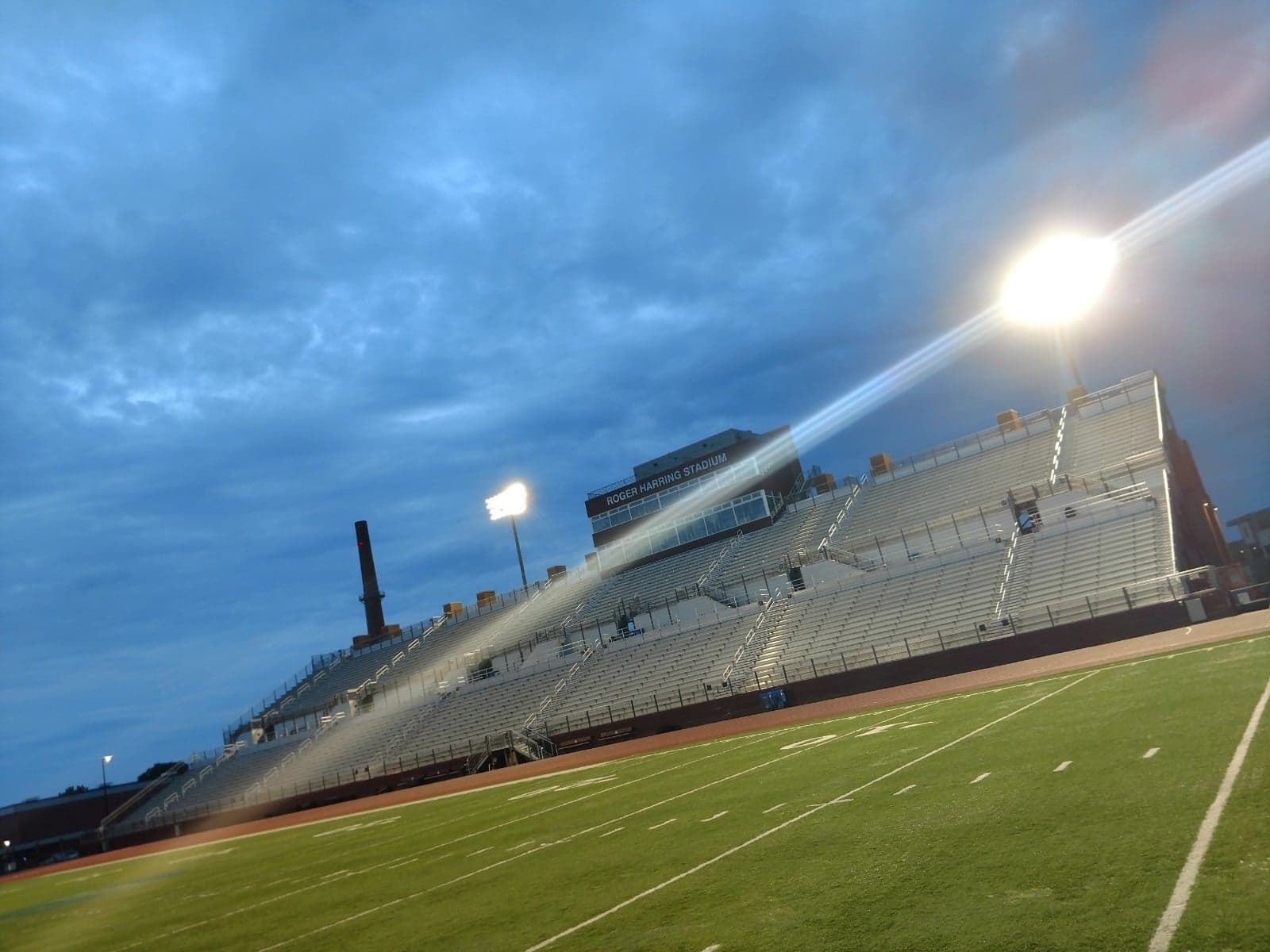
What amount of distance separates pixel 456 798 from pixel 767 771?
47.9 feet

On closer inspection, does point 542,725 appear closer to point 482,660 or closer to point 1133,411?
point 482,660

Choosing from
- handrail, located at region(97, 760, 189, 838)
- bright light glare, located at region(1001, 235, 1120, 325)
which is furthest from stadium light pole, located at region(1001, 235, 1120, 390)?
handrail, located at region(97, 760, 189, 838)

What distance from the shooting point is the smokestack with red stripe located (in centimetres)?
7112

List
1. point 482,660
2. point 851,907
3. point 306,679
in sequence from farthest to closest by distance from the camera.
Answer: point 306,679 < point 482,660 < point 851,907

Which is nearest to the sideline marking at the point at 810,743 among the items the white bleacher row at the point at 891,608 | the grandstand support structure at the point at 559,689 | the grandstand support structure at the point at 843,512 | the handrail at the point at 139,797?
the white bleacher row at the point at 891,608

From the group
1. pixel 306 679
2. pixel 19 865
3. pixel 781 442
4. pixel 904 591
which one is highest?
pixel 781 442

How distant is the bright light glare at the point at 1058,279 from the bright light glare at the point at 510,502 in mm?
32696

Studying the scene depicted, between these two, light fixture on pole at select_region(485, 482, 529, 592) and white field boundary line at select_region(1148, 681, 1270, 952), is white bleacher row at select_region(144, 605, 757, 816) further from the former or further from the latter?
white field boundary line at select_region(1148, 681, 1270, 952)

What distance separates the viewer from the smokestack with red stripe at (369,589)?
71.1 meters

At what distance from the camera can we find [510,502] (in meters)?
Result: 61.8

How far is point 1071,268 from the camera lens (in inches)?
1729

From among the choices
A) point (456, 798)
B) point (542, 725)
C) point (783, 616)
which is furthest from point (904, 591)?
point (456, 798)

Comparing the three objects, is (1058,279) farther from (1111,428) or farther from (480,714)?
(480,714)

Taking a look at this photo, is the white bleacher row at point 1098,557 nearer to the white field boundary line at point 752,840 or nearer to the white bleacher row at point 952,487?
the white bleacher row at point 952,487
